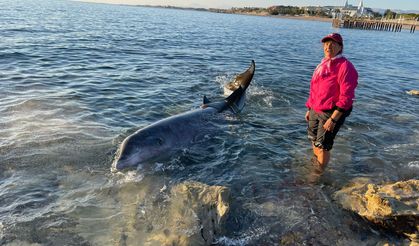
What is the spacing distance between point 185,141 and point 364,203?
4747 mm

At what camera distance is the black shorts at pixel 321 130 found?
25.6ft

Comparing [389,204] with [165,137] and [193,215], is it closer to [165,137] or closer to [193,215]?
[193,215]

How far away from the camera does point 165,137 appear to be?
29.7 feet

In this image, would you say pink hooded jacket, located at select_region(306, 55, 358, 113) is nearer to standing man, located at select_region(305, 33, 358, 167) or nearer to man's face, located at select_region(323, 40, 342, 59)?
standing man, located at select_region(305, 33, 358, 167)

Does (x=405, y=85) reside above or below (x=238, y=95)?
below

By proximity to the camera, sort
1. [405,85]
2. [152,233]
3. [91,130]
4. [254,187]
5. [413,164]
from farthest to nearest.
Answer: [405,85] < [91,130] < [413,164] < [254,187] < [152,233]

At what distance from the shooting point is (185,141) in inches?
380

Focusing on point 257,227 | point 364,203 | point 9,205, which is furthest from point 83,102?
point 364,203

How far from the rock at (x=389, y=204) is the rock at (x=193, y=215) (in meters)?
2.64

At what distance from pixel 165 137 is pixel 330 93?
4.19 metres

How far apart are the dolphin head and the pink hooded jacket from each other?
12.7 ft

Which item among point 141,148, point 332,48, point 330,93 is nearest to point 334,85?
point 330,93

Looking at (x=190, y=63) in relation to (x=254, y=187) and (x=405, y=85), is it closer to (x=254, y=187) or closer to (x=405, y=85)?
(x=405, y=85)

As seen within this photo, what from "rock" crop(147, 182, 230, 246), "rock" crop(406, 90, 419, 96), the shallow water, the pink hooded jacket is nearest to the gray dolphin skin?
the shallow water
